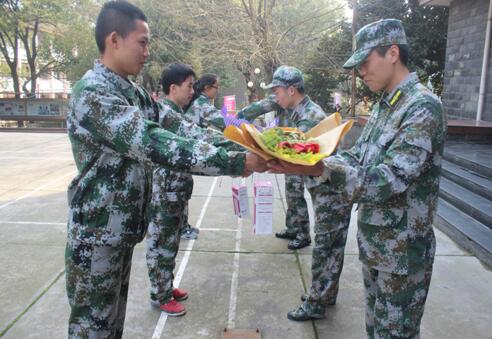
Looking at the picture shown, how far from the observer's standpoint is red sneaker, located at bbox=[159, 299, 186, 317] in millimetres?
3270

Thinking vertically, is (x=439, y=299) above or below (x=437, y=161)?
below

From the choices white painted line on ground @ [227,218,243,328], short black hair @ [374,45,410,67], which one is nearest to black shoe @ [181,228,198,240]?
white painted line on ground @ [227,218,243,328]

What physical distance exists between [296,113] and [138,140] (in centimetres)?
245

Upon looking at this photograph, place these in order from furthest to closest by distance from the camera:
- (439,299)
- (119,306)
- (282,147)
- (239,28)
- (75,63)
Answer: (75,63) < (239,28) < (439,299) < (119,306) < (282,147)

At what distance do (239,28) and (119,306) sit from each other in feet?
52.9

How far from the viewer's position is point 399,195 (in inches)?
76.7

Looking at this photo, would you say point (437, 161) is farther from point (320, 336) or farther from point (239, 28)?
point (239, 28)

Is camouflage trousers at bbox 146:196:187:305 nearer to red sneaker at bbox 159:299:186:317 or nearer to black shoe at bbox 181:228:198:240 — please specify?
red sneaker at bbox 159:299:186:317

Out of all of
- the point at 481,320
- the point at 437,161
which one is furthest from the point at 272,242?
the point at 437,161

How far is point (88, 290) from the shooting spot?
1.99 meters

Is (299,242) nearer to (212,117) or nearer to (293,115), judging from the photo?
(293,115)

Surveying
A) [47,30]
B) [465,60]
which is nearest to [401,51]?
[465,60]

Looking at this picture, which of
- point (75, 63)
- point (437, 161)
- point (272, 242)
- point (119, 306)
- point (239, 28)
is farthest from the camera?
point (75, 63)

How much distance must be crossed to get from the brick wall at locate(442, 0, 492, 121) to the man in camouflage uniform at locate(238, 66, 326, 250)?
7243 mm
